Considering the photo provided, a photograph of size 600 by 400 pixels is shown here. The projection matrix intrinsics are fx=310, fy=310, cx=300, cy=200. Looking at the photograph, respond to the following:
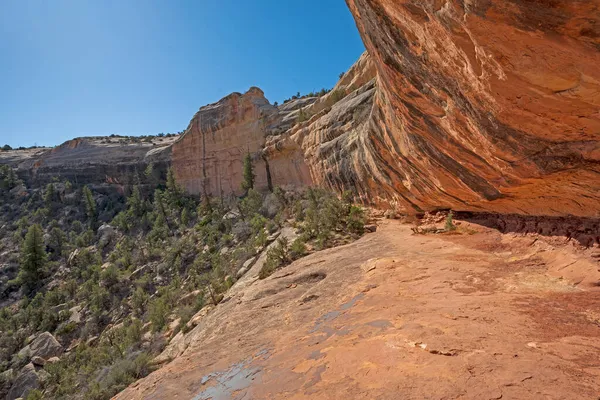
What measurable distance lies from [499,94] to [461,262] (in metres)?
3.70

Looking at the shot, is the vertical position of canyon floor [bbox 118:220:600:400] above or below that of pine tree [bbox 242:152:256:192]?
below

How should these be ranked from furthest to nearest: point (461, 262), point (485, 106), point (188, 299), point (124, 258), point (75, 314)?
point (124, 258)
point (75, 314)
point (188, 299)
point (461, 262)
point (485, 106)

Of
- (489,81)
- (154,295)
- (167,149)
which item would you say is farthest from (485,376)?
(167,149)

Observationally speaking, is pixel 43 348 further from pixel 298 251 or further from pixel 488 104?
pixel 488 104

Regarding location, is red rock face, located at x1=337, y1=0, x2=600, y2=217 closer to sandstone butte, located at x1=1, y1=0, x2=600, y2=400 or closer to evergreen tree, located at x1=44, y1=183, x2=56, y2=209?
sandstone butte, located at x1=1, y1=0, x2=600, y2=400

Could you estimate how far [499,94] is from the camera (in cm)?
447

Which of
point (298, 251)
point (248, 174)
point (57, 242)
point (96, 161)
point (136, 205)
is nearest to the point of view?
point (298, 251)

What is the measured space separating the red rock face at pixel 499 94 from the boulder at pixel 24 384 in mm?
19041

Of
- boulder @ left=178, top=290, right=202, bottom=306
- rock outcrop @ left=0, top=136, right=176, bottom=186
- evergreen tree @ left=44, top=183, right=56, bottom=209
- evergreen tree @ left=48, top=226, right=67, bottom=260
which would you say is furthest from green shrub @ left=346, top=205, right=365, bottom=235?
evergreen tree @ left=44, top=183, right=56, bottom=209

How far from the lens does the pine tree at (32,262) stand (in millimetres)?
27703

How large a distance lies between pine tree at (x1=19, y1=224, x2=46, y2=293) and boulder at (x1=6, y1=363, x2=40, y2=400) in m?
16.4

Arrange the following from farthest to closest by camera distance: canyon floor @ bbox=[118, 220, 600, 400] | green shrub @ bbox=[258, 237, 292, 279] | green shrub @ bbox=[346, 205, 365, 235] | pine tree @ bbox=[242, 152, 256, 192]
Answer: pine tree @ bbox=[242, 152, 256, 192] → green shrub @ bbox=[346, 205, 365, 235] → green shrub @ bbox=[258, 237, 292, 279] → canyon floor @ bbox=[118, 220, 600, 400]

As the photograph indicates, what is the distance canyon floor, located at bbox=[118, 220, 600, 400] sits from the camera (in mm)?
2885

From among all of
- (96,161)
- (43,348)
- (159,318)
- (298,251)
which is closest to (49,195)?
(96,161)
